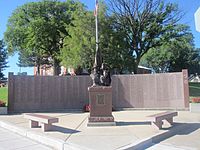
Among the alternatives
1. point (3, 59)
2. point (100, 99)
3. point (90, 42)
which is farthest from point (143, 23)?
point (3, 59)

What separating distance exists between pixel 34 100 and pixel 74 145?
9.75 meters

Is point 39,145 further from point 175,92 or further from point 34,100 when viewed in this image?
point 175,92

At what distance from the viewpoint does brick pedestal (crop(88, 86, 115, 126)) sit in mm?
10844

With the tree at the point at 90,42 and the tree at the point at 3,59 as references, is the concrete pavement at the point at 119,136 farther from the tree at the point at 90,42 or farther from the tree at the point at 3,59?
the tree at the point at 3,59

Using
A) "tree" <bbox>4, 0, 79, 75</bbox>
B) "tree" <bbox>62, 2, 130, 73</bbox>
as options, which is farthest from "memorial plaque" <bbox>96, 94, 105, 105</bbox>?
"tree" <bbox>4, 0, 79, 75</bbox>

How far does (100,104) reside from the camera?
1095 cm

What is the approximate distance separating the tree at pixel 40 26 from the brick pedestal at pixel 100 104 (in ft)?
90.8

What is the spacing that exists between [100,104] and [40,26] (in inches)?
1181

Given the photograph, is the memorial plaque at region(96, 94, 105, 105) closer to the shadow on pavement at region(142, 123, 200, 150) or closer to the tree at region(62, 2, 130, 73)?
the shadow on pavement at region(142, 123, 200, 150)

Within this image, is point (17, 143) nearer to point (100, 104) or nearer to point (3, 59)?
point (100, 104)

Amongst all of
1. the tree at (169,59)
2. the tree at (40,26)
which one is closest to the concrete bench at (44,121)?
the tree at (40,26)

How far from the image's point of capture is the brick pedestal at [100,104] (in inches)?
427

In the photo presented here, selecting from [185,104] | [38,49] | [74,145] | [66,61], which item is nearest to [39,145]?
[74,145]

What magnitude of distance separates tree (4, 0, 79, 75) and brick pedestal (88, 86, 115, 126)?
27.7m
